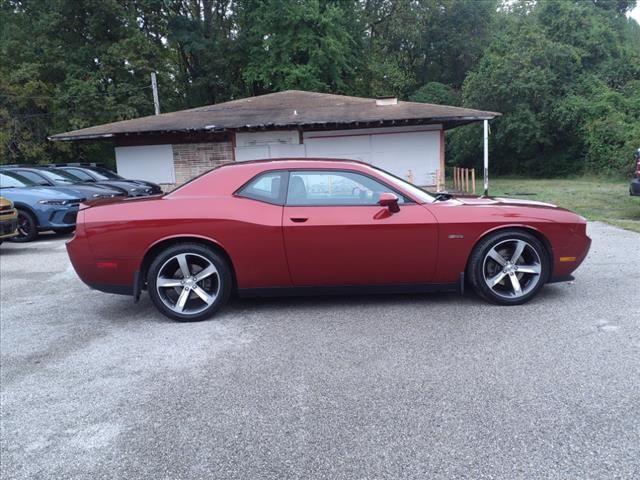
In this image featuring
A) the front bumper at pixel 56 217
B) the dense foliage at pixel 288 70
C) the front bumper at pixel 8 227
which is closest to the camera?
the front bumper at pixel 8 227

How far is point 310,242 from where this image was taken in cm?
474

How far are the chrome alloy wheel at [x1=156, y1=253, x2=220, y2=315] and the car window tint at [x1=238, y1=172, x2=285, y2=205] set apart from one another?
0.76 meters

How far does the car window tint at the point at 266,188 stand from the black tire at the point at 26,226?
25.1 ft

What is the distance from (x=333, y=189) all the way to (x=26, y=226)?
27.7 ft

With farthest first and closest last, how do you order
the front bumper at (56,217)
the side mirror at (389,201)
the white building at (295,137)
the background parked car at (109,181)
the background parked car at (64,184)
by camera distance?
the white building at (295,137), the background parked car at (109,181), the background parked car at (64,184), the front bumper at (56,217), the side mirror at (389,201)

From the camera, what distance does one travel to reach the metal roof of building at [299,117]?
637 inches

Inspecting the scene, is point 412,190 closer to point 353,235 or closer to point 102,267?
point 353,235

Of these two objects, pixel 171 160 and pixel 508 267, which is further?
pixel 171 160

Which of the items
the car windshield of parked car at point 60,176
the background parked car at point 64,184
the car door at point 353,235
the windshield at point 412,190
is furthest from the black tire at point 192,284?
the car windshield of parked car at point 60,176

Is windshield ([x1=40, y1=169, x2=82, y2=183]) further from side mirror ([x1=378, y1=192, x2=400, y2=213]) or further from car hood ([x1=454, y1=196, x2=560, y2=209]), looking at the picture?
car hood ([x1=454, y1=196, x2=560, y2=209])

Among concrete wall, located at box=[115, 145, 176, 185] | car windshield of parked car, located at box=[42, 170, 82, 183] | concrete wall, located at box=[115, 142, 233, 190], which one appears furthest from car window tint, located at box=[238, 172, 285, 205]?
concrete wall, located at box=[115, 145, 176, 185]

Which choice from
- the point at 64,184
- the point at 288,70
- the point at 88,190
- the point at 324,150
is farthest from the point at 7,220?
the point at 288,70

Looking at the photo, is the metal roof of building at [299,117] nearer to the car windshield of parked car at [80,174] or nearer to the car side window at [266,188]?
the car windshield of parked car at [80,174]

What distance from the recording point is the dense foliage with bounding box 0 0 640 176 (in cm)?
2798
